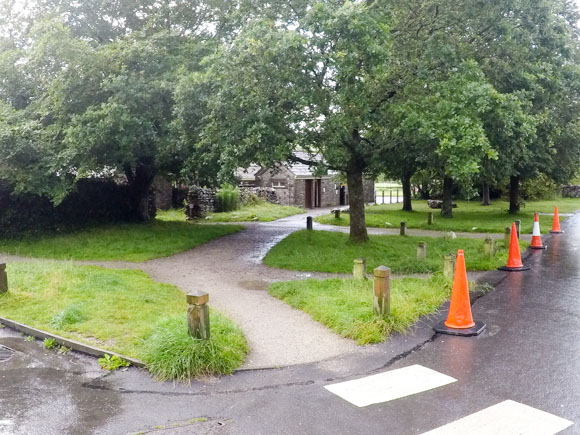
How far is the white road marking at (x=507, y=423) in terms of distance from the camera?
163 inches

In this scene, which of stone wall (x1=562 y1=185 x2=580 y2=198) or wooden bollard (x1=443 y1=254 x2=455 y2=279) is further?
stone wall (x1=562 y1=185 x2=580 y2=198)

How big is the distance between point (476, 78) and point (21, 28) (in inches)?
582

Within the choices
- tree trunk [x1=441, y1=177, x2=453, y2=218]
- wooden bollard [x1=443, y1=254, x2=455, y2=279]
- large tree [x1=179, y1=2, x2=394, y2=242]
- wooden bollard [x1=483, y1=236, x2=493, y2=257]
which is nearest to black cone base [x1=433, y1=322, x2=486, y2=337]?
wooden bollard [x1=443, y1=254, x2=455, y2=279]

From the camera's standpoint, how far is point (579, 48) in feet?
74.3

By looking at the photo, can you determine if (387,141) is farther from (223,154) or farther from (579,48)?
(579,48)

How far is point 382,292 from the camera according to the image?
6.93 meters

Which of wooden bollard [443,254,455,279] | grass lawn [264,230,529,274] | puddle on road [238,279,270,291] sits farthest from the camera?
grass lawn [264,230,529,274]

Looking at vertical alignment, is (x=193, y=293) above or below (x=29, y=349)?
above

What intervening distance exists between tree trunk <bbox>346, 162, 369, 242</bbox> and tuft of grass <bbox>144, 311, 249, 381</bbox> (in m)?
9.10

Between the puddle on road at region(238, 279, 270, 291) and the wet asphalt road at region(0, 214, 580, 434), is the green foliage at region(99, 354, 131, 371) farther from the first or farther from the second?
the puddle on road at region(238, 279, 270, 291)

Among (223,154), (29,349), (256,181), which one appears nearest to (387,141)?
(223,154)

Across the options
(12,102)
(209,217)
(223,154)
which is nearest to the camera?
(223,154)

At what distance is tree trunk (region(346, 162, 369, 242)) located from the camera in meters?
14.6

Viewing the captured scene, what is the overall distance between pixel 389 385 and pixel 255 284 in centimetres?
534
